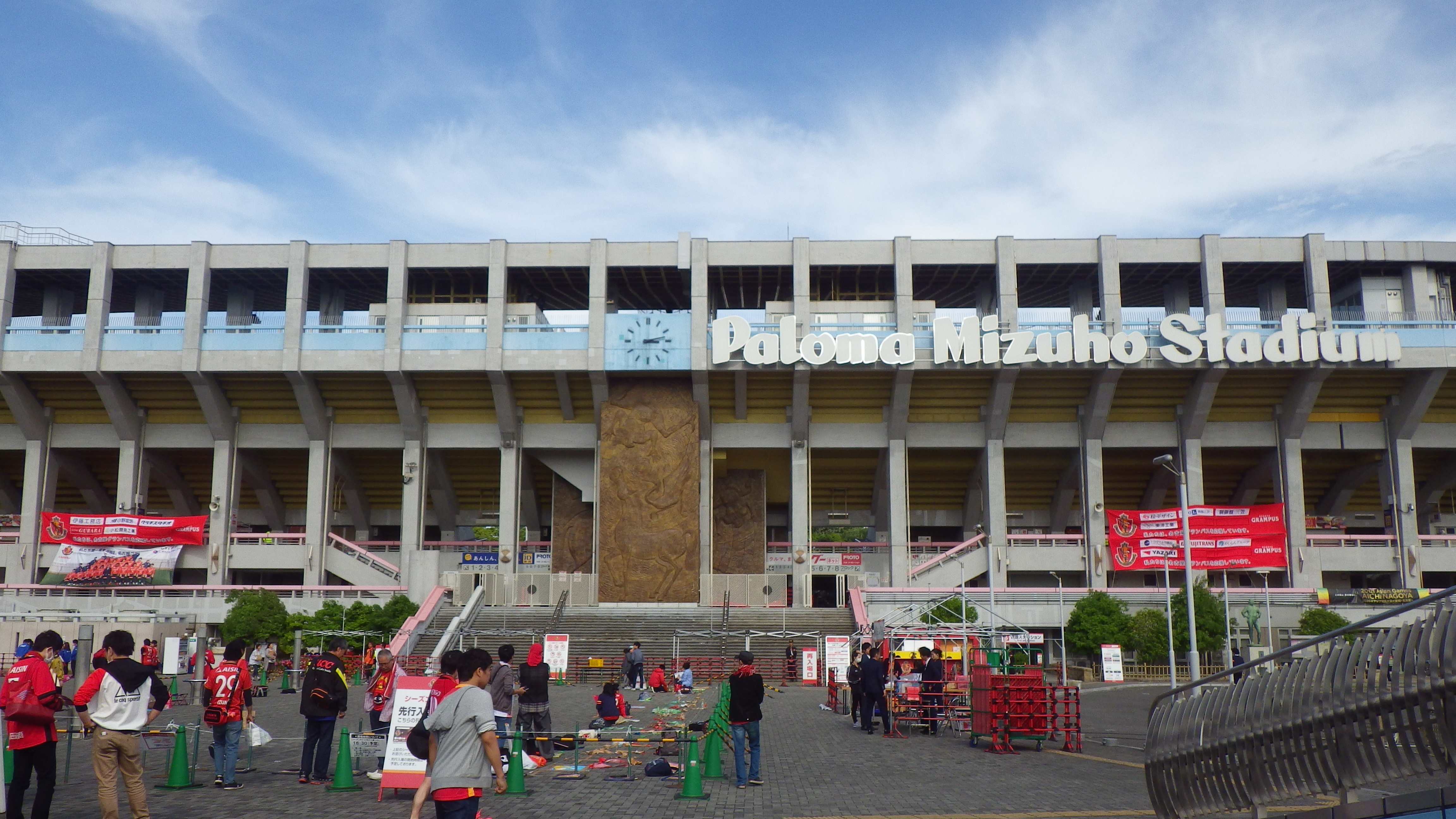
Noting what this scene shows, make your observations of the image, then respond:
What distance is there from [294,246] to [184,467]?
13.9 metres

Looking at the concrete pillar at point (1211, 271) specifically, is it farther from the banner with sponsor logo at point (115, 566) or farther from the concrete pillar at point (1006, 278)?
the banner with sponsor logo at point (115, 566)

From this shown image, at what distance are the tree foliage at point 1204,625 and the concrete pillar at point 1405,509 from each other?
1193 cm

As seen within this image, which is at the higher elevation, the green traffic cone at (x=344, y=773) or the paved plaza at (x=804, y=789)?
the green traffic cone at (x=344, y=773)

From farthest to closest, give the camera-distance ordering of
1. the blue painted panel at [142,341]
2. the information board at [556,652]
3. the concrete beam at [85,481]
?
the concrete beam at [85,481] < the blue painted panel at [142,341] < the information board at [556,652]

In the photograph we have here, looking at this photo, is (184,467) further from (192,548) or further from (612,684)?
(612,684)

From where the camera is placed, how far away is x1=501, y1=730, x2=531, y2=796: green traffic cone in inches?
522

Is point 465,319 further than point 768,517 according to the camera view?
No

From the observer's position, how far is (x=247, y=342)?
141 feet

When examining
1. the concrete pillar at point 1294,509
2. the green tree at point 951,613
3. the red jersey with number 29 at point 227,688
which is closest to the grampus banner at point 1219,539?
the concrete pillar at point 1294,509

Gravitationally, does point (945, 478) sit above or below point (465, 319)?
below

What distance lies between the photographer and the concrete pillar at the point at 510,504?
44.1 meters

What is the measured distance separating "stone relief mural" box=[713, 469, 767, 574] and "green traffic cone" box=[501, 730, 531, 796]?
112ft

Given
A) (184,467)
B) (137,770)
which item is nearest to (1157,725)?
(137,770)

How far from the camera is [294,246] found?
145ft
